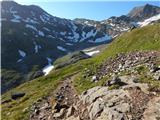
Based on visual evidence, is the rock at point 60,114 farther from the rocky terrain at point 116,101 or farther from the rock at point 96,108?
the rock at point 96,108

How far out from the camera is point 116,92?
107 ft

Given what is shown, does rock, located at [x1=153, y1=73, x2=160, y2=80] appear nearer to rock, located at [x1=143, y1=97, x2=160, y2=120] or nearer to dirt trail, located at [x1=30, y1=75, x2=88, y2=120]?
rock, located at [x1=143, y1=97, x2=160, y2=120]

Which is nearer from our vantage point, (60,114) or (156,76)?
(156,76)

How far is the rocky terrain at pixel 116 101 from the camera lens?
92.4 feet

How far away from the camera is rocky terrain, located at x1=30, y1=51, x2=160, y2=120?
2817 cm

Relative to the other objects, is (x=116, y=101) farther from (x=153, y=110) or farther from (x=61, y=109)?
(x=61, y=109)

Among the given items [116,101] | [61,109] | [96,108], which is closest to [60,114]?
[61,109]

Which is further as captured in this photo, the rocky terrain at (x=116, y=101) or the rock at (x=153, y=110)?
the rocky terrain at (x=116, y=101)

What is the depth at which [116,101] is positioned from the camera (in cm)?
3078

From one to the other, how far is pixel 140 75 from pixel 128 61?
957 centimetres

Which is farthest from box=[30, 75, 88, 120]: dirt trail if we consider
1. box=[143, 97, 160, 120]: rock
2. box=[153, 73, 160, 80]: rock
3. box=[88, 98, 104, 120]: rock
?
box=[153, 73, 160, 80]: rock

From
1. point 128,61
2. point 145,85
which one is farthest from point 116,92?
point 128,61

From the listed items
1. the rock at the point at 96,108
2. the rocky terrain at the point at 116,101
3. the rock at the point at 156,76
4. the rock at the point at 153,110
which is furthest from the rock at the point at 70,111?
the rock at the point at 153,110

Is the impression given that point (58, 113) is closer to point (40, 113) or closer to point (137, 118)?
point (40, 113)
